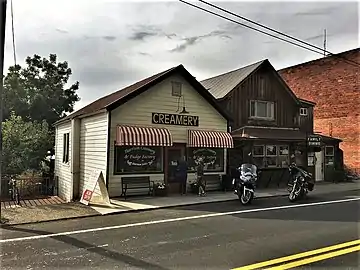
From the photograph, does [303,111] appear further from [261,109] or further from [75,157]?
[75,157]

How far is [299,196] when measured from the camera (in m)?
13.8

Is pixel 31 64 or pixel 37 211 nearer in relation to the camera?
pixel 37 211

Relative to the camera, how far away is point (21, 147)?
69.2 ft

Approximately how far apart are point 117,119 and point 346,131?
1940 cm

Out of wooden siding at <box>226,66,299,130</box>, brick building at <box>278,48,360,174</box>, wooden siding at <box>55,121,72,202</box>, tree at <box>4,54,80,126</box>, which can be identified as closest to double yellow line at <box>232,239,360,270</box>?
wooden siding at <box>55,121,72,202</box>

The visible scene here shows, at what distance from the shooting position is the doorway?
50.4ft

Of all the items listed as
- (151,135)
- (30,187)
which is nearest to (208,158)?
(151,135)

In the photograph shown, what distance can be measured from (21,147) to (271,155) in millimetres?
14624

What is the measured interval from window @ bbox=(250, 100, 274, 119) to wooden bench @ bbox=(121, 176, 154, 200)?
8.95 metres

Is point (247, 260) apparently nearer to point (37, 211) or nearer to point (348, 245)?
point (348, 245)

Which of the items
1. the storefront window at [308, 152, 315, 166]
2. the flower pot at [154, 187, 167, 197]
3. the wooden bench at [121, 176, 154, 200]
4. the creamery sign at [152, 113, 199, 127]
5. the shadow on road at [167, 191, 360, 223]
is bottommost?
the shadow on road at [167, 191, 360, 223]

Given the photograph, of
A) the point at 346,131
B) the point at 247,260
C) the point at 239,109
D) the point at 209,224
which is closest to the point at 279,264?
the point at 247,260

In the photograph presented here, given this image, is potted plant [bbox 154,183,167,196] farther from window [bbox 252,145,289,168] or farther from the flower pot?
window [bbox 252,145,289,168]

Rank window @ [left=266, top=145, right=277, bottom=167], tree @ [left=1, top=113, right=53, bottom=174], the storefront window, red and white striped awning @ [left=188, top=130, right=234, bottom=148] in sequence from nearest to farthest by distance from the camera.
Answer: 1. red and white striped awning @ [left=188, top=130, right=234, bottom=148]
2. window @ [left=266, top=145, right=277, bottom=167]
3. tree @ [left=1, top=113, right=53, bottom=174]
4. the storefront window
